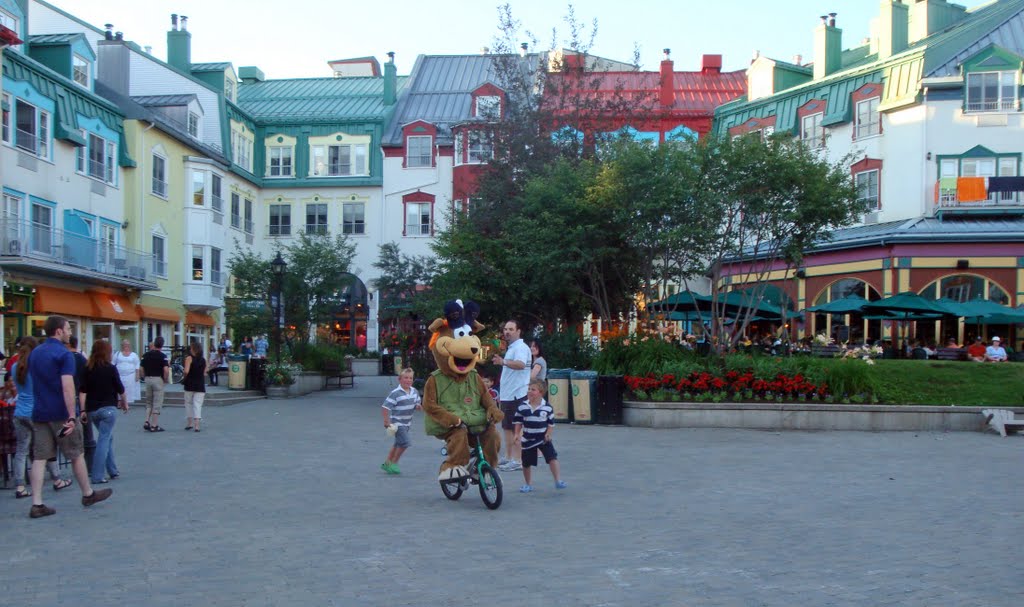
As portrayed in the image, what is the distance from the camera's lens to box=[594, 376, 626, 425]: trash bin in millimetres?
18734

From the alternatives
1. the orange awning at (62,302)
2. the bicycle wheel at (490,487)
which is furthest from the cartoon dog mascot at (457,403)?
the orange awning at (62,302)

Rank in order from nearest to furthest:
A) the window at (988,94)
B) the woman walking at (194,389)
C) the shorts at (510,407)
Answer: the shorts at (510,407) < the woman walking at (194,389) < the window at (988,94)

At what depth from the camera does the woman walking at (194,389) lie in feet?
58.4

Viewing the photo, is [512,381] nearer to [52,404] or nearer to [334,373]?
[52,404]

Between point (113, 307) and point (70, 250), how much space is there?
372cm

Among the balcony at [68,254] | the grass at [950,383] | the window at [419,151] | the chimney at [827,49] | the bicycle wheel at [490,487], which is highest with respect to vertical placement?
the chimney at [827,49]

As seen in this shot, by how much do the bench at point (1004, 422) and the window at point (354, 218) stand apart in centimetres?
3684

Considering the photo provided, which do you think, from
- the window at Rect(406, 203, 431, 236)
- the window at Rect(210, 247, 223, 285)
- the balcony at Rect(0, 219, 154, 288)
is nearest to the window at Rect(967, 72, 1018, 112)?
the window at Rect(406, 203, 431, 236)

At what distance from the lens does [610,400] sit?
18.8 metres

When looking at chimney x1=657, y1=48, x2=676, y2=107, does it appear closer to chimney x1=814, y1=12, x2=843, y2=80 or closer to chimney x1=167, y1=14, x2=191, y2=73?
chimney x1=814, y1=12, x2=843, y2=80

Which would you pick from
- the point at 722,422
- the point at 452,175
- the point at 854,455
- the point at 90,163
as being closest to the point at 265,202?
the point at 452,175

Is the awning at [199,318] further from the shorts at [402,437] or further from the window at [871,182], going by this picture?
the shorts at [402,437]

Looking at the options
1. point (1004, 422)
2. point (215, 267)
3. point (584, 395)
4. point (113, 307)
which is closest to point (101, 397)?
point (584, 395)

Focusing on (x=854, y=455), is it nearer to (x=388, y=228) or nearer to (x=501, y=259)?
(x=501, y=259)
